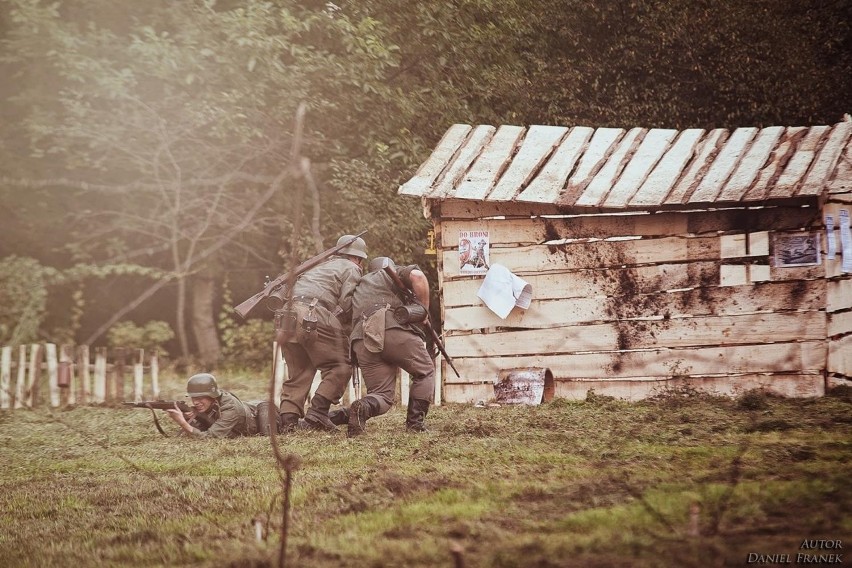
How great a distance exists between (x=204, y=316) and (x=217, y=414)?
10568mm

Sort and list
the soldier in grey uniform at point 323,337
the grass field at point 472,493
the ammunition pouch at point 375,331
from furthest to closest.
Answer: the soldier in grey uniform at point 323,337, the ammunition pouch at point 375,331, the grass field at point 472,493

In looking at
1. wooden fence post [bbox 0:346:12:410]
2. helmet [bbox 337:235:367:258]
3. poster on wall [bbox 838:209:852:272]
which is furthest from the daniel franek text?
wooden fence post [bbox 0:346:12:410]

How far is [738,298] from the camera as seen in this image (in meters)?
9.17

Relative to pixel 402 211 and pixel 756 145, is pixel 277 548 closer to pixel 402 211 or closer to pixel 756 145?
pixel 756 145

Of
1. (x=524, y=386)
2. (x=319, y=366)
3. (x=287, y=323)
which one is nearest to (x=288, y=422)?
(x=319, y=366)

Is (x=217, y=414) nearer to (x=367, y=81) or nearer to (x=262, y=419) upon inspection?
(x=262, y=419)

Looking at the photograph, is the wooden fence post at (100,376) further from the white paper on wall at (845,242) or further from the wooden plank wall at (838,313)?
the white paper on wall at (845,242)

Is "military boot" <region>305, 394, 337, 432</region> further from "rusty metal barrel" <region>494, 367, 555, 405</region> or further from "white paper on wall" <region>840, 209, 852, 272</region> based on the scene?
"white paper on wall" <region>840, 209, 852, 272</region>

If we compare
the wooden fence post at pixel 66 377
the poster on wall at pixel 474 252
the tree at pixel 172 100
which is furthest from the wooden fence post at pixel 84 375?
the poster on wall at pixel 474 252

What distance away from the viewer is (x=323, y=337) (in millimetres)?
8406

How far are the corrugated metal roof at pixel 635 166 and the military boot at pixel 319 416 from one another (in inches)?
106

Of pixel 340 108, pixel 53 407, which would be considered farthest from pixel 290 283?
pixel 340 108

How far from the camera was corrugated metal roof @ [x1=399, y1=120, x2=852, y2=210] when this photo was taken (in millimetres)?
8961

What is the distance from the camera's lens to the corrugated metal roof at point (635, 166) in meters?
8.96
